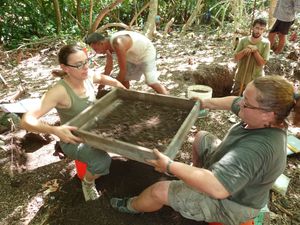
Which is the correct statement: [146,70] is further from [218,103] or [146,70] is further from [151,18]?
[151,18]

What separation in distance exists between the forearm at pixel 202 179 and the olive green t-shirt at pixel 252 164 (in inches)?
1.3

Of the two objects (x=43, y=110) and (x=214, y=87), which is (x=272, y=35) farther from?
(x=43, y=110)

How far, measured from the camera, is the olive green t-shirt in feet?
5.49

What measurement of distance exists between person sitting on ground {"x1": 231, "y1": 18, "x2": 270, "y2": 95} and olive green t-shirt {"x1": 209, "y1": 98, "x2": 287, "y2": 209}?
229 centimetres

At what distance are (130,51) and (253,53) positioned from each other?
177 centimetres

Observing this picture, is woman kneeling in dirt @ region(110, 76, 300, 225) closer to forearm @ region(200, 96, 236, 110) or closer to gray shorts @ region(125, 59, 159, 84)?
forearm @ region(200, 96, 236, 110)

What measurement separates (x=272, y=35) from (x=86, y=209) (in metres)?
4.91

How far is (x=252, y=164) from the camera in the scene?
1694 mm

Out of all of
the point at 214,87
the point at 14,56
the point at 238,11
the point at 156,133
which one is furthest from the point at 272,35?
the point at 14,56

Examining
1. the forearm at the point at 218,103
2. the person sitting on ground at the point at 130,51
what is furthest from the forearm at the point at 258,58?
Answer: the forearm at the point at 218,103

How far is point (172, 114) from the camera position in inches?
103

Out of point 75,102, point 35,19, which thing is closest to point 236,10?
point 75,102

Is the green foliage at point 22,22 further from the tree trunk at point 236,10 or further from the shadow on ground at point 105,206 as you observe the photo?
the shadow on ground at point 105,206

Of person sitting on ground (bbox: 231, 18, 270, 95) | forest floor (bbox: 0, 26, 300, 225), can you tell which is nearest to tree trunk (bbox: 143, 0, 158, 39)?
forest floor (bbox: 0, 26, 300, 225)
